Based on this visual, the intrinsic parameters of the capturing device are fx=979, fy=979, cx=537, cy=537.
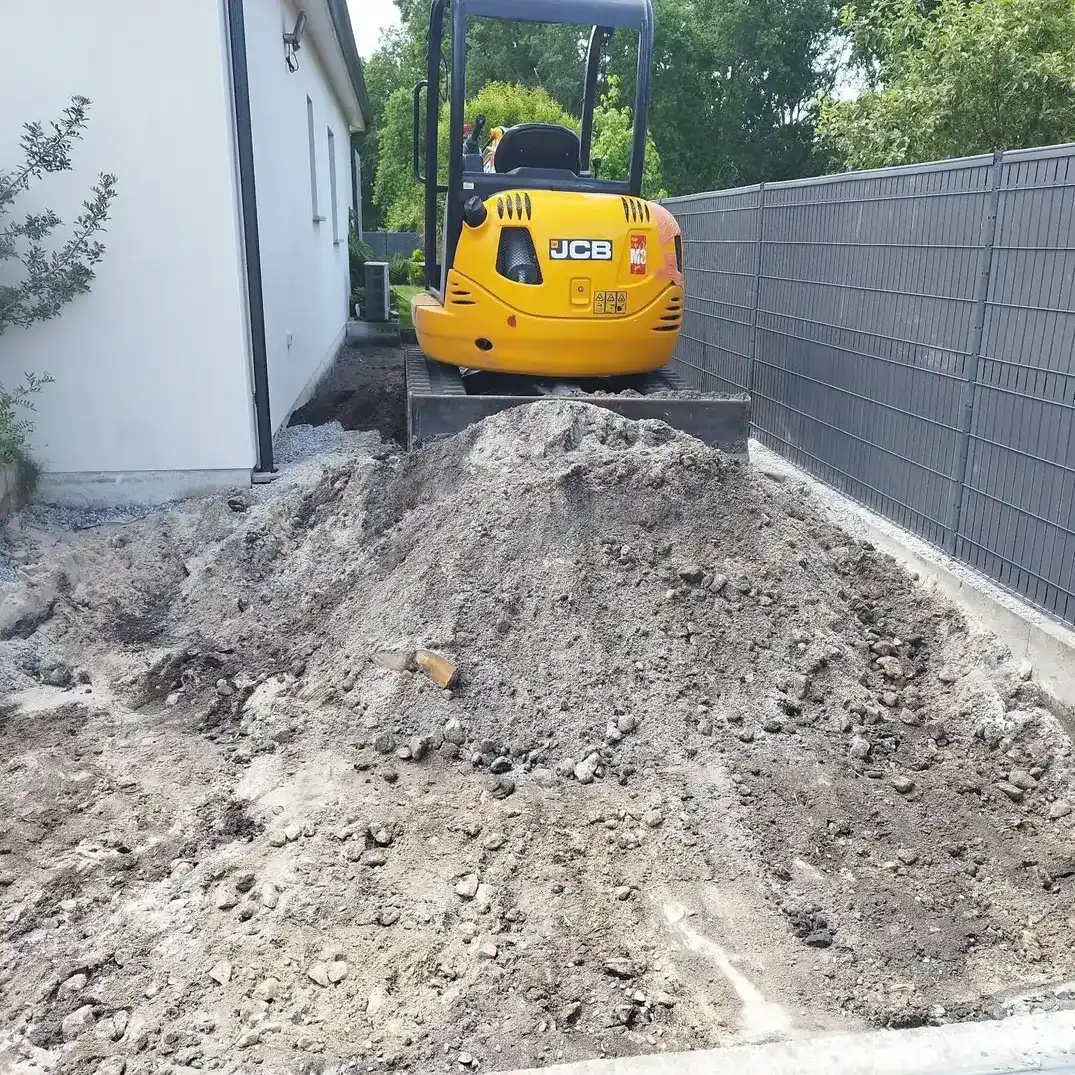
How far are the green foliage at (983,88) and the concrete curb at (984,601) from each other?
8.02 metres

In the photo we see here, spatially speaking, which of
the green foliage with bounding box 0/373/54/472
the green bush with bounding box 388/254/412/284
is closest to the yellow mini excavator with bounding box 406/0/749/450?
the green foliage with bounding box 0/373/54/472

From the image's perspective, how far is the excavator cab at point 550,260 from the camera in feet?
20.6

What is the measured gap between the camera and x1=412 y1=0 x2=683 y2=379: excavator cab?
6285mm

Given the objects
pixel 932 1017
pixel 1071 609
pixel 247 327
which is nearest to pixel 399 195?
pixel 247 327

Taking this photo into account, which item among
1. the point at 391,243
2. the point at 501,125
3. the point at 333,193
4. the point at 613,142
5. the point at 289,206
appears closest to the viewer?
the point at 289,206

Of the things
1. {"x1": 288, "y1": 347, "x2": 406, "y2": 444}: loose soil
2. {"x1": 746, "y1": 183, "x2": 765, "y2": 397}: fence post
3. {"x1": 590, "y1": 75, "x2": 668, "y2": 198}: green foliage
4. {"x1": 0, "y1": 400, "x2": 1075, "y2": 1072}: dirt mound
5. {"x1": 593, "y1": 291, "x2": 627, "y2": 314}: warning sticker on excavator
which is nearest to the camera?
{"x1": 0, "y1": 400, "x2": 1075, "y2": 1072}: dirt mound

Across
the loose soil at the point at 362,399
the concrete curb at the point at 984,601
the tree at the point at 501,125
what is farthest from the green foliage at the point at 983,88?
the concrete curb at the point at 984,601

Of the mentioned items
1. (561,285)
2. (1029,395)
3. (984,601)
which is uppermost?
(561,285)

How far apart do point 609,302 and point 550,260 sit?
481 mm

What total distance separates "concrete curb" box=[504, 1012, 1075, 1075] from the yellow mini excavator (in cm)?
431

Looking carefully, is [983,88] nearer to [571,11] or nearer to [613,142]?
[613,142]

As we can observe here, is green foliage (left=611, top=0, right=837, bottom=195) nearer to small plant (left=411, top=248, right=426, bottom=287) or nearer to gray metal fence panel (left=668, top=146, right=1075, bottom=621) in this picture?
small plant (left=411, top=248, right=426, bottom=287)

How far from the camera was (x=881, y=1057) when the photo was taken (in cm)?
231

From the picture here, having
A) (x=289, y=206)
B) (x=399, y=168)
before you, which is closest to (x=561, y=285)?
(x=289, y=206)
